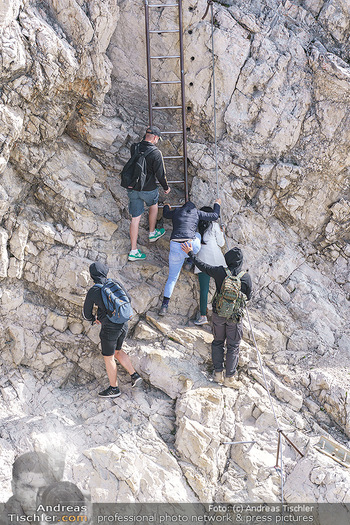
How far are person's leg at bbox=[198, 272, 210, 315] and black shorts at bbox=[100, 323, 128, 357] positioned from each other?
143 centimetres

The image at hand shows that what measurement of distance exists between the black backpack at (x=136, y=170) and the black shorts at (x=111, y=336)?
2109mm

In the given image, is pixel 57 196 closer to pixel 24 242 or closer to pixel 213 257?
pixel 24 242

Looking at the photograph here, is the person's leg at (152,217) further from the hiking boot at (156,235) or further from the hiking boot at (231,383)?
the hiking boot at (231,383)

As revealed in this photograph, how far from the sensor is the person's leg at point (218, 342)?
6.68 m

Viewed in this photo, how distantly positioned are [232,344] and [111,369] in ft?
5.75

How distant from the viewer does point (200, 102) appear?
25.7 ft

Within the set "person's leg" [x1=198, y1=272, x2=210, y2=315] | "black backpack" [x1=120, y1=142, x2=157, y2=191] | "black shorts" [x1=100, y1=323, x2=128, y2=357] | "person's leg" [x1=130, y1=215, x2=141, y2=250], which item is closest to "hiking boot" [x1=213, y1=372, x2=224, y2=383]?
"person's leg" [x1=198, y1=272, x2=210, y2=315]

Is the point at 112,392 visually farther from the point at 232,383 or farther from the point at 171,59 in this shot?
the point at 171,59

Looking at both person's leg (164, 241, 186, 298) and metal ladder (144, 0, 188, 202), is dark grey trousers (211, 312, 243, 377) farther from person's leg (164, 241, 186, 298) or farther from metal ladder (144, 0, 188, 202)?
metal ladder (144, 0, 188, 202)

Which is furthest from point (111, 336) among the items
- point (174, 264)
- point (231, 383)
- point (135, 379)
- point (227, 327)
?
point (231, 383)

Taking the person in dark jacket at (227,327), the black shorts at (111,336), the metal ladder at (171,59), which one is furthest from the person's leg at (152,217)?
the black shorts at (111,336)

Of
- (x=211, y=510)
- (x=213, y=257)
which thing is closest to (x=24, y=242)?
(x=213, y=257)

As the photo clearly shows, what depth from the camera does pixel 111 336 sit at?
6.45 meters

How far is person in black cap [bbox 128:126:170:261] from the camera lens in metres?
6.99
